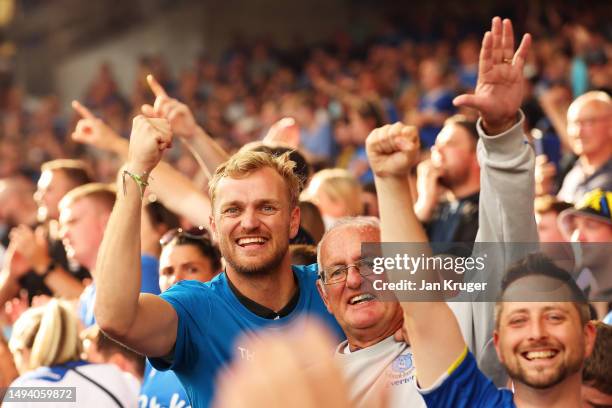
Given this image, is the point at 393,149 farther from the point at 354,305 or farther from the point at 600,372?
the point at 600,372

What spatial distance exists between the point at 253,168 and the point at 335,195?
91.1 inches

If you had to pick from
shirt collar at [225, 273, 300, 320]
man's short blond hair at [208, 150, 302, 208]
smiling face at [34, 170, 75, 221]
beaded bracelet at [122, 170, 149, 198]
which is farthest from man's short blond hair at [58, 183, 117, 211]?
beaded bracelet at [122, 170, 149, 198]

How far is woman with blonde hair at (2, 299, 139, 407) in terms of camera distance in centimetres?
402

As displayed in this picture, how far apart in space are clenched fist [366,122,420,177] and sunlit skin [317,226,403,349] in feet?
1.97

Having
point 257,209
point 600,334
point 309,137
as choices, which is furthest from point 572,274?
point 309,137

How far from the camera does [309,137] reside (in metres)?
11.3

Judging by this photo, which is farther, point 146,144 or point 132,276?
point 146,144

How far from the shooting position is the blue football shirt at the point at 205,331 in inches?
129

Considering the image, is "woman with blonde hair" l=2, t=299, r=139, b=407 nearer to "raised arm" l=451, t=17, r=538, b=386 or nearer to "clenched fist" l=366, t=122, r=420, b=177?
"raised arm" l=451, t=17, r=538, b=386

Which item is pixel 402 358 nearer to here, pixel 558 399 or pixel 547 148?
pixel 558 399

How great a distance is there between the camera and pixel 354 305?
342 cm

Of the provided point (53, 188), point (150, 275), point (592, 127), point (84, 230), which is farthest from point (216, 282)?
point (53, 188)

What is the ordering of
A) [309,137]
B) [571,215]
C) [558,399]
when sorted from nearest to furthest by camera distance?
→ 1. [558,399]
2. [571,215]
3. [309,137]

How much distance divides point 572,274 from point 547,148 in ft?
13.2
